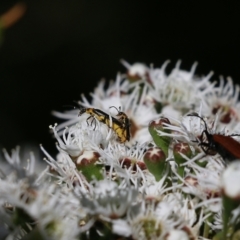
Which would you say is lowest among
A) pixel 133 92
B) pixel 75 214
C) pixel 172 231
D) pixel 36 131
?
pixel 172 231

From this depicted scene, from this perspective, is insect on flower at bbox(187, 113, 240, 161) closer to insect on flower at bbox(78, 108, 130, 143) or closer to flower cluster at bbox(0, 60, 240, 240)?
flower cluster at bbox(0, 60, 240, 240)

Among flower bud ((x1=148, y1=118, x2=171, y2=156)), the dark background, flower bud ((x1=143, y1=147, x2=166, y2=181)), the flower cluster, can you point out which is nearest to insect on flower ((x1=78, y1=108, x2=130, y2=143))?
the flower cluster

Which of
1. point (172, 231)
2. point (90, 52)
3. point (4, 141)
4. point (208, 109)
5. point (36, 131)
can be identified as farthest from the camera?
point (90, 52)

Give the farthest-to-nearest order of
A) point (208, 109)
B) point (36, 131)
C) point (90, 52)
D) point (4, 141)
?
point (90, 52), point (36, 131), point (4, 141), point (208, 109)

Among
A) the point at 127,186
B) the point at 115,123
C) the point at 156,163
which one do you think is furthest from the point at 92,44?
the point at 127,186

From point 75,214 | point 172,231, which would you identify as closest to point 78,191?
point 75,214

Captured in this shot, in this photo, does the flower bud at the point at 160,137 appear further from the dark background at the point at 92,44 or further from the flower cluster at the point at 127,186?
the dark background at the point at 92,44

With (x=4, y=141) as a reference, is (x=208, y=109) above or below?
below

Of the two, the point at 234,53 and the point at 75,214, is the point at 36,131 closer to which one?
the point at 234,53
